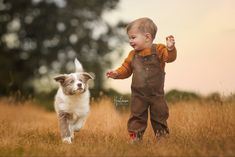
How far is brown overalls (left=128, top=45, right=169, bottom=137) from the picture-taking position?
27.3 feet

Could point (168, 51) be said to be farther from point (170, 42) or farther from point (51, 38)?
point (51, 38)

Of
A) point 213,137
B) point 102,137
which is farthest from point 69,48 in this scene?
point 213,137

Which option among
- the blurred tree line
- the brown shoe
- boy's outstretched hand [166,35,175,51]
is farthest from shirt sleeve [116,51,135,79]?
the blurred tree line

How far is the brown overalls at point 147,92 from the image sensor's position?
833cm

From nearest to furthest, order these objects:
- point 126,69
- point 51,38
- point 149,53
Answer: point 149,53, point 126,69, point 51,38

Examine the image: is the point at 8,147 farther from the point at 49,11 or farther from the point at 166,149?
the point at 49,11

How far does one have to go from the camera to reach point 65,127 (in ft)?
30.8

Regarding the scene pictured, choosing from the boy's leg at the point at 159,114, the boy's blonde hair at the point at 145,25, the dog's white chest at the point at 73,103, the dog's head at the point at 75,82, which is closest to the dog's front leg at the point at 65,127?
the dog's white chest at the point at 73,103

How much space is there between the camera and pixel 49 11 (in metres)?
20.5

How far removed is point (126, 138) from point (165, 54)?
1829mm

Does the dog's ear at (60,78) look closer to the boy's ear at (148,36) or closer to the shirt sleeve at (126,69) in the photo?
the shirt sleeve at (126,69)

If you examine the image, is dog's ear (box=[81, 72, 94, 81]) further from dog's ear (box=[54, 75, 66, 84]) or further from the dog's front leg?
the dog's front leg

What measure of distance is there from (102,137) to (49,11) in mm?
11405

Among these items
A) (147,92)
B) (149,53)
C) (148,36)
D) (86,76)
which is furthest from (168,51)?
(86,76)
